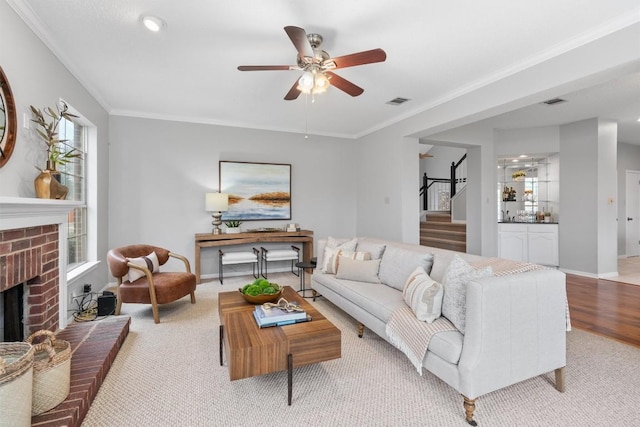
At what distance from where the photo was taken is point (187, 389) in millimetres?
2094

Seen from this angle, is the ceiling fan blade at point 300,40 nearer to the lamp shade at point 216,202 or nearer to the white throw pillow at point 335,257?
the white throw pillow at point 335,257

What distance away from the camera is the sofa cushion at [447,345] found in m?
1.82

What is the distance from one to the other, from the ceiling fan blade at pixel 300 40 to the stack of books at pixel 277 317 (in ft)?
6.20

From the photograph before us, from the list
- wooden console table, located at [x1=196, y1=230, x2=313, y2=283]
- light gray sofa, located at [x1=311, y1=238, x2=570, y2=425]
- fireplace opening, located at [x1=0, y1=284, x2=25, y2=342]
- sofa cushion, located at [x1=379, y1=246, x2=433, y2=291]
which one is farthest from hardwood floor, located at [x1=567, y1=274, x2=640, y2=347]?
fireplace opening, located at [x1=0, y1=284, x2=25, y2=342]

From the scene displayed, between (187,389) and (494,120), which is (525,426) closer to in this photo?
(187,389)

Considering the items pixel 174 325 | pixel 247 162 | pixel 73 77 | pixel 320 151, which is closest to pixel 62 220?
pixel 174 325

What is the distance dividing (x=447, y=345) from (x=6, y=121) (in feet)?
10.6

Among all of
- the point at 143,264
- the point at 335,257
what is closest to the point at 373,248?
the point at 335,257

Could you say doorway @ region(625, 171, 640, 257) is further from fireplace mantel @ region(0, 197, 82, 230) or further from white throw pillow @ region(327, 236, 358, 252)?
fireplace mantel @ region(0, 197, 82, 230)

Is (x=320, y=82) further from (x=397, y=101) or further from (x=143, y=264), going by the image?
(x=143, y=264)

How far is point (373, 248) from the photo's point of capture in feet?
11.4

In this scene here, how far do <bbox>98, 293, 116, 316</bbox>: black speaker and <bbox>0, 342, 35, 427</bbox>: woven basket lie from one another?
1.93m

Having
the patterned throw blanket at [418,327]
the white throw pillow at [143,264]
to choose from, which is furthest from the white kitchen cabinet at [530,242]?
the white throw pillow at [143,264]

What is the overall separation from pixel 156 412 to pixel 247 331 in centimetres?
67
